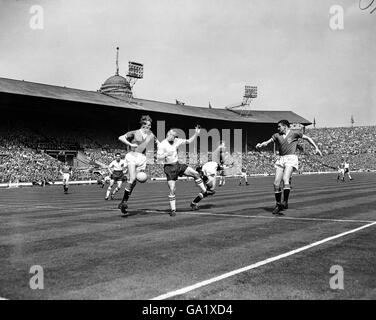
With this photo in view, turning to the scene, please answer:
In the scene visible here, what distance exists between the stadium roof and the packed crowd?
4777mm

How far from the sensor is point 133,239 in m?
7.22

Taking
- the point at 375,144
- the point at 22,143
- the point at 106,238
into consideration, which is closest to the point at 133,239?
the point at 106,238

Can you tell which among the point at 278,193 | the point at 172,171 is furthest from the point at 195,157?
the point at 172,171

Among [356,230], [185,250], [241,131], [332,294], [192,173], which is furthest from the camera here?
[241,131]

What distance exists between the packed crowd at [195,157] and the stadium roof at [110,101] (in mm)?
4777

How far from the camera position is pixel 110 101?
5625cm

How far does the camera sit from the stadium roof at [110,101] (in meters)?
47.9

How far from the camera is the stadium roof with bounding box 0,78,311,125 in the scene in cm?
4788

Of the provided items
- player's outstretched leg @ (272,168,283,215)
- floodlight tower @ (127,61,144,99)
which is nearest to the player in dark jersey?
player's outstretched leg @ (272,168,283,215)

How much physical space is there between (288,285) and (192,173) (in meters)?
7.03

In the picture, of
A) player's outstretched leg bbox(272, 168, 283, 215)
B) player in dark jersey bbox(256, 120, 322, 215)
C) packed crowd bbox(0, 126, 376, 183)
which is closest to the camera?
player's outstretched leg bbox(272, 168, 283, 215)

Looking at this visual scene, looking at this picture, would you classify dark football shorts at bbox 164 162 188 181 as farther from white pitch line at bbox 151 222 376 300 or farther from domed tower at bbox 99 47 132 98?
domed tower at bbox 99 47 132 98
